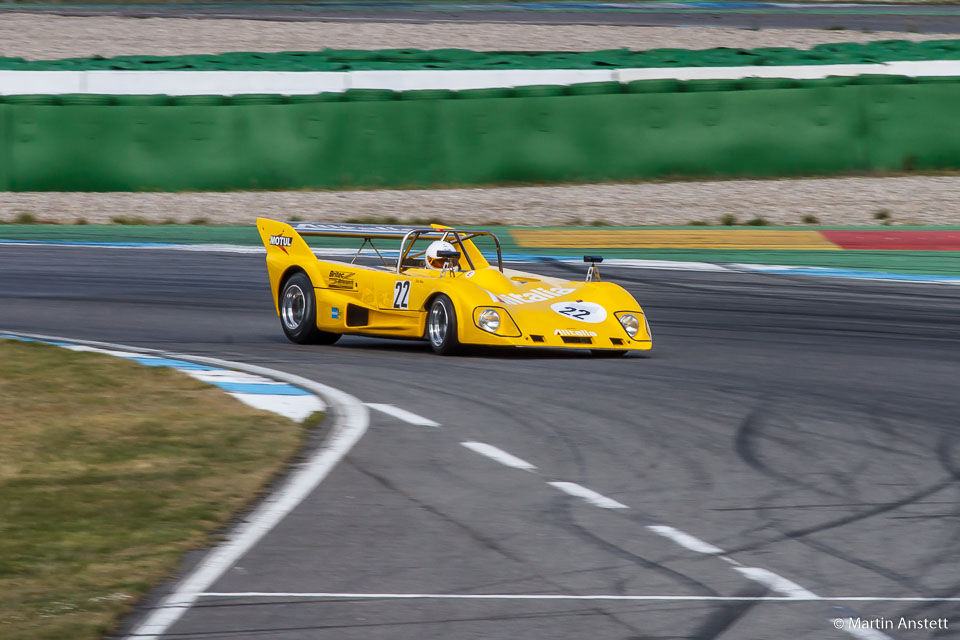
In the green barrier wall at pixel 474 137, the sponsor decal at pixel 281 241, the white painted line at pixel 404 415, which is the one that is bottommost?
the white painted line at pixel 404 415

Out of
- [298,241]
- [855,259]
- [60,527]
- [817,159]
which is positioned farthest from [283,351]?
Result: [817,159]

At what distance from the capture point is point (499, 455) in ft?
20.7

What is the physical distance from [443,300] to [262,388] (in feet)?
6.27

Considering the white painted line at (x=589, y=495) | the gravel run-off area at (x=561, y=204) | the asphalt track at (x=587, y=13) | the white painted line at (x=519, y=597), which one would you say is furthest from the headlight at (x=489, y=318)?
the asphalt track at (x=587, y=13)

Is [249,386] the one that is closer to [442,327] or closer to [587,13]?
[442,327]

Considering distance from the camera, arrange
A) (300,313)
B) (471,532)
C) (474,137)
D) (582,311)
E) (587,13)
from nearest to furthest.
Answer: (471,532)
(582,311)
(300,313)
(474,137)
(587,13)

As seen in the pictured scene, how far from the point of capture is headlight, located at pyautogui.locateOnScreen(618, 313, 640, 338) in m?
9.73

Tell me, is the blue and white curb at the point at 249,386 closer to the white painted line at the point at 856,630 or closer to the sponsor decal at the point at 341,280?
the sponsor decal at the point at 341,280

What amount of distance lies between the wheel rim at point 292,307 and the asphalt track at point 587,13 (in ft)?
70.0

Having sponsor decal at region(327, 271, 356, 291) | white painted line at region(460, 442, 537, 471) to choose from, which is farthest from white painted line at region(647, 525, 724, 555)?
sponsor decal at region(327, 271, 356, 291)

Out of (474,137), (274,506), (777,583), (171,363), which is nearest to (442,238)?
(171,363)

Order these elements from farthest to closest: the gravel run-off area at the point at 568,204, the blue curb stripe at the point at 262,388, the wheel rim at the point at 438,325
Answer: the gravel run-off area at the point at 568,204, the wheel rim at the point at 438,325, the blue curb stripe at the point at 262,388

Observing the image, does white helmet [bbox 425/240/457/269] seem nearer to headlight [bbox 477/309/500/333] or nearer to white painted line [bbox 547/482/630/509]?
headlight [bbox 477/309/500/333]

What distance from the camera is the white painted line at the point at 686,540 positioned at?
15.5 ft
